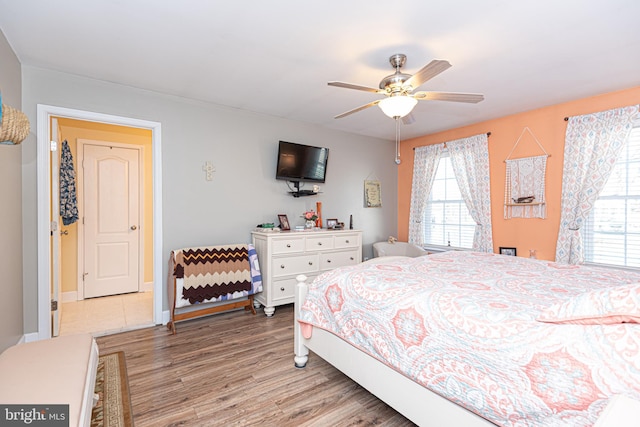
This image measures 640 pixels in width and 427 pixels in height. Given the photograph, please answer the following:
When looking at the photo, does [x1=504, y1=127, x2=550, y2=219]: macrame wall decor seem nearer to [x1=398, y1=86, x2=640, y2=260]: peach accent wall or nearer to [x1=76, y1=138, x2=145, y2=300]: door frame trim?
[x1=398, y1=86, x2=640, y2=260]: peach accent wall

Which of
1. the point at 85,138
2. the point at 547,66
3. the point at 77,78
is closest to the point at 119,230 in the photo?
the point at 85,138

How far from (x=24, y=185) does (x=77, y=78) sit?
1067mm

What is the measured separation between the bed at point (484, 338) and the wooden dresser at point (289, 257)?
1.31 m

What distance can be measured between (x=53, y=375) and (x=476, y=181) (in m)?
4.59

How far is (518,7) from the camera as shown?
1853mm

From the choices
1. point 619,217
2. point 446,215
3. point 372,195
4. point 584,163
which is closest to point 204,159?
point 372,195

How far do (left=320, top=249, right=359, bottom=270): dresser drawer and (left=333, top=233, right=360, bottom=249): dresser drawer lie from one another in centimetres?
8

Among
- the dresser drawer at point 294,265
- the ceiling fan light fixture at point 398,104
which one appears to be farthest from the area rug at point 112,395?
the ceiling fan light fixture at point 398,104

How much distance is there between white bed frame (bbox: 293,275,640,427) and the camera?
2.72 feet

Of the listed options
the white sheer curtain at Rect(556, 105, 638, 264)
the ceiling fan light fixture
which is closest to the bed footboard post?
the ceiling fan light fixture

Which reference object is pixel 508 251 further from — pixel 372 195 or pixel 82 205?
pixel 82 205

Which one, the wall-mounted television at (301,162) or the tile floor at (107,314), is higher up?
the wall-mounted television at (301,162)

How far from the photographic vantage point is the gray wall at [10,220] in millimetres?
2150

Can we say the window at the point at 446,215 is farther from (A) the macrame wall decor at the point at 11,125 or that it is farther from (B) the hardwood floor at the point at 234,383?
(A) the macrame wall decor at the point at 11,125
